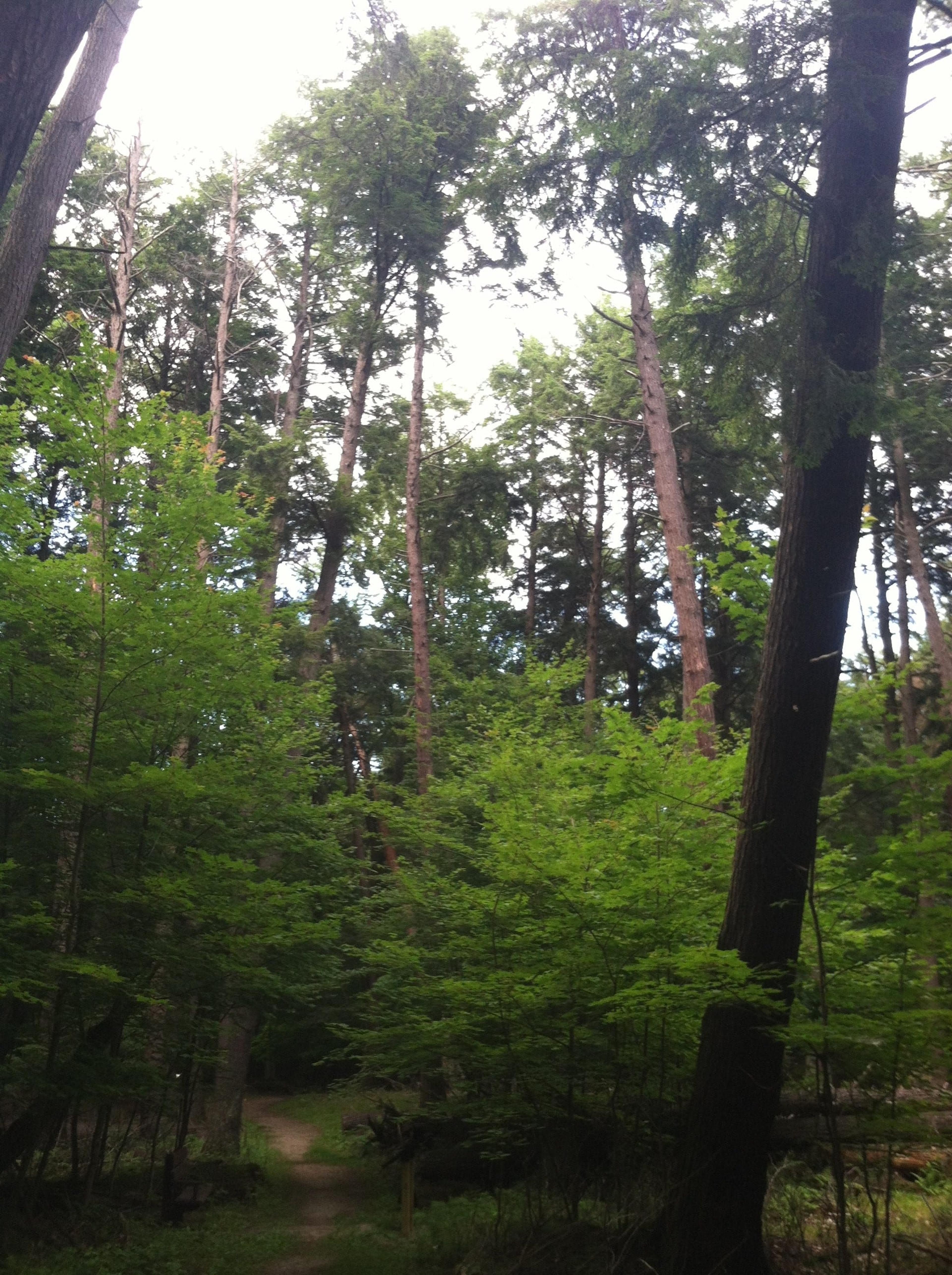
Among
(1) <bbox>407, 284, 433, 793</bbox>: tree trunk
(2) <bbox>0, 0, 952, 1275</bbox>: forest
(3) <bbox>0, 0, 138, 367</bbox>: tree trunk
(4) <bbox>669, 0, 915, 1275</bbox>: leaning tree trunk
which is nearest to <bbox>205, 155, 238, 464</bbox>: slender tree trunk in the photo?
(2) <bbox>0, 0, 952, 1275</bbox>: forest

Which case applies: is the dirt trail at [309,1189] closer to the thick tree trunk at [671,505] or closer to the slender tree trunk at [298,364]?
the thick tree trunk at [671,505]

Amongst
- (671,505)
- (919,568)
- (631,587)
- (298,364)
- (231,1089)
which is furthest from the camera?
(631,587)

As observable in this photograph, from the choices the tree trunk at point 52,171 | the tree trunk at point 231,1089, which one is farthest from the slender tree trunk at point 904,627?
the tree trunk at point 52,171

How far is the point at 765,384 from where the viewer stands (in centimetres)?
664

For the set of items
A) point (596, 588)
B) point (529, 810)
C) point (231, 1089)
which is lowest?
point (231, 1089)

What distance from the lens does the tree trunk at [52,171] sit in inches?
205

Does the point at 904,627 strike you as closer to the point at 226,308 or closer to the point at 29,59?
the point at 226,308

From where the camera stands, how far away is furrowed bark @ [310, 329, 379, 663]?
51.3ft

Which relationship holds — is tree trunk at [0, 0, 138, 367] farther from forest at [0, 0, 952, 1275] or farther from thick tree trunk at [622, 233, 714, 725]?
thick tree trunk at [622, 233, 714, 725]

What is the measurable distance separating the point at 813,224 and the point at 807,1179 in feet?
25.4

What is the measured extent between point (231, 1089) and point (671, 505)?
10.1 metres

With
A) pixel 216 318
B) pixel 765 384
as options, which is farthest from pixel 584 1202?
pixel 216 318

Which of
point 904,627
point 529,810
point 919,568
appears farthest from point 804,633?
Result: point 904,627

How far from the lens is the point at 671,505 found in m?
12.1
